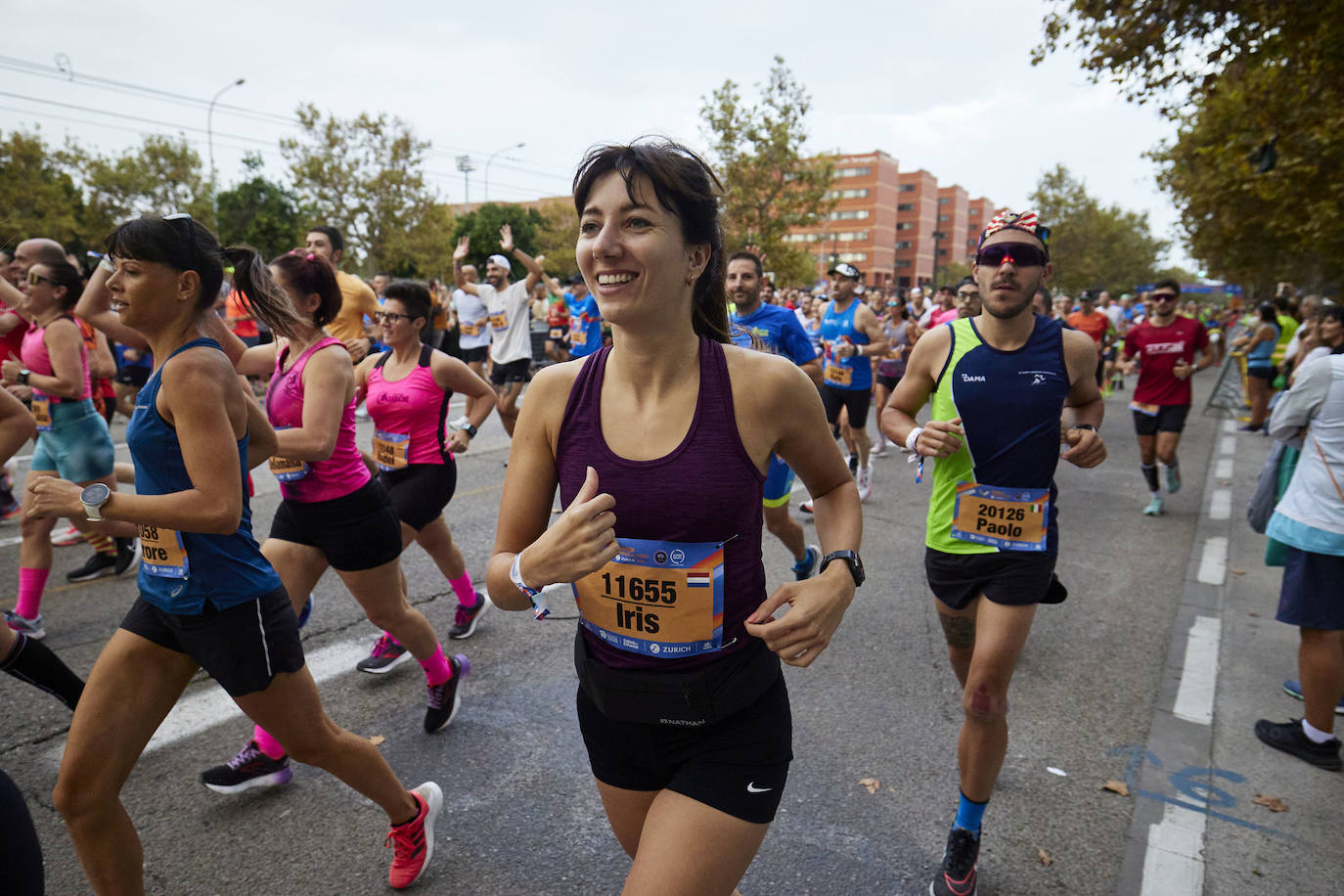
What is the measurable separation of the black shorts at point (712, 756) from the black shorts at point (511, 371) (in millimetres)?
9316

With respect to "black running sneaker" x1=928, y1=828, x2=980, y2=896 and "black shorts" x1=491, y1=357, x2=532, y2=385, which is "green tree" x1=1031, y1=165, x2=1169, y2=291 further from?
"black running sneaker" x1=928, y1=828, x2=980, y2=896

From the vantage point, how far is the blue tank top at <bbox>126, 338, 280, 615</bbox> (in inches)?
88.4

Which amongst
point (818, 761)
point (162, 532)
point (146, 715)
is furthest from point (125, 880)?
point (818, 761)

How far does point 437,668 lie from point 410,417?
135 cm

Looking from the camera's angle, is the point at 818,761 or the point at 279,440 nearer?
the point at 279,440

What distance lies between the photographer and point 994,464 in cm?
296

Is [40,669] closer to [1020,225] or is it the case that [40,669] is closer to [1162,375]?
[1020,225]

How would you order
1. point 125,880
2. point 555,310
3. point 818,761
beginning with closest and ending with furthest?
point 125,880 → point 818,761 → point 555,310

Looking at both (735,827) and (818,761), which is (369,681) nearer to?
(818,761)

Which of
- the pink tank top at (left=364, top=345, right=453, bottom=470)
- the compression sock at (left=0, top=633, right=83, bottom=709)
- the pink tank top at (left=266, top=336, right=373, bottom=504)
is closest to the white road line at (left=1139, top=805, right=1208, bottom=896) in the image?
the pink tank top at (left=266, top=336, right=373, bottom=504)

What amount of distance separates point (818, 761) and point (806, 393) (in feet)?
7.49

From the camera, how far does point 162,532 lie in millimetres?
2273

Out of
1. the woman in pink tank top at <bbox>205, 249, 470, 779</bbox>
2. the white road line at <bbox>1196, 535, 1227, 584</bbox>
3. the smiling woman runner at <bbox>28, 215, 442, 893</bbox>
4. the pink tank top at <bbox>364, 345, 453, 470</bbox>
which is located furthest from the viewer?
the white road line at <bbox>1196, 535, 1227, 584</bbox>

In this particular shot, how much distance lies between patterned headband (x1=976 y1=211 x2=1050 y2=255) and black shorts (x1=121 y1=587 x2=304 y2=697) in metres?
2.85
